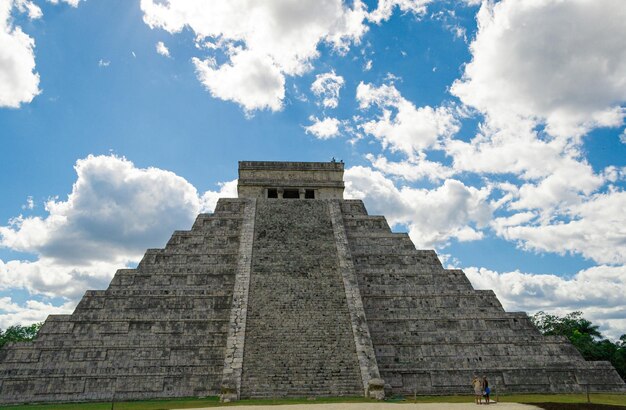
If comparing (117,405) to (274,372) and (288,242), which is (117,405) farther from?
(288,242)

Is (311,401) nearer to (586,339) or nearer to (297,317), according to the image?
(297,317)

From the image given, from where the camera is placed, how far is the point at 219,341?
51.2ft

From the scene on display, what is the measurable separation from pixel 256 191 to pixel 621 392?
717 inches

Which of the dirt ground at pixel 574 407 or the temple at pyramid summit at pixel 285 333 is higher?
the temple at pyramid summit at pixel 285 333

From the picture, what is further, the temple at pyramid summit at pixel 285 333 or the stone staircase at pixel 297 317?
the temple at pyramid summit at pixel 285 333

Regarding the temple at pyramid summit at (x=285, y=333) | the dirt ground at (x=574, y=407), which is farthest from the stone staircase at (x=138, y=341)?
the dirt ground at (x=574, y=407)

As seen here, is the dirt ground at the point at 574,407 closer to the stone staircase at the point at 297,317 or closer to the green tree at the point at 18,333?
the stone staircase at the point at 297,317

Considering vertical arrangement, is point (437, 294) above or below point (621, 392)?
above

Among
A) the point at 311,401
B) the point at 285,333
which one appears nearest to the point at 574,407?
the point at 311,401

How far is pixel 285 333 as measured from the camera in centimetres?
1506

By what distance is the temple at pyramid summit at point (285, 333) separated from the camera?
46.6 feet

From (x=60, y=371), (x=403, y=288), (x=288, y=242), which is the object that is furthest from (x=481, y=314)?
(x=60, y=371)

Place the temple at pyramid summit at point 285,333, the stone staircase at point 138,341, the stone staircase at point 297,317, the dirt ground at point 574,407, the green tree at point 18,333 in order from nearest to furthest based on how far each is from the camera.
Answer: the dirt ground at point 574,407 < the stone staircase at point 297,317 < the temple at pyramid summit at point 285,333 < the stone staircase at point 138,341 < the green tree at point 18,333

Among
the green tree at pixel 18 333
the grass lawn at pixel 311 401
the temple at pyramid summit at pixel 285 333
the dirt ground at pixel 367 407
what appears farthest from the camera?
the green tree at pixel 18 333
